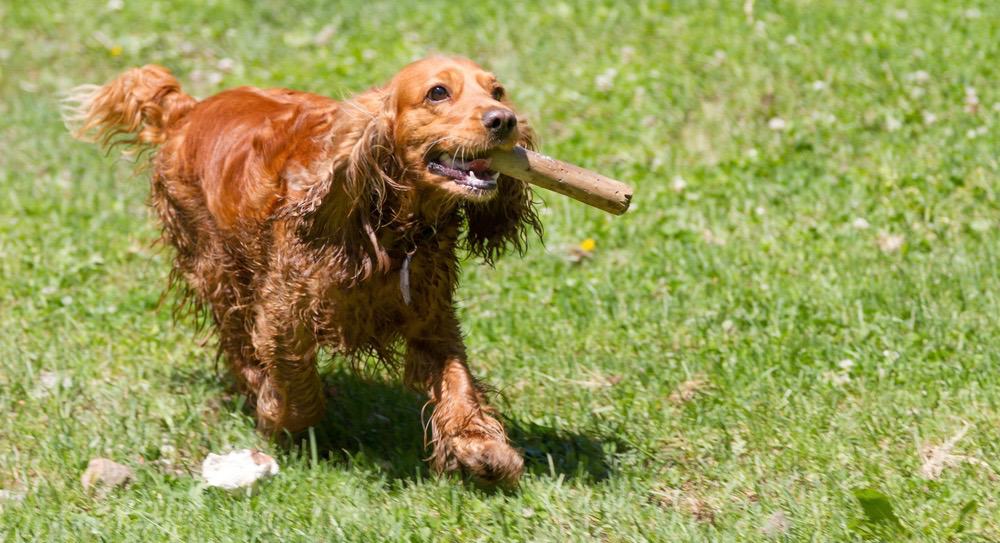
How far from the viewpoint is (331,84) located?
8.38 metres

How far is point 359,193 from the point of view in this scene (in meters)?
4.10

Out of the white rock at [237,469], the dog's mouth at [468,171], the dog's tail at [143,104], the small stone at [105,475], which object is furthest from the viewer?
the dog's tail at [143,104]

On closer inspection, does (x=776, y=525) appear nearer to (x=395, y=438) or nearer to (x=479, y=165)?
Result: (x=479, y=165)

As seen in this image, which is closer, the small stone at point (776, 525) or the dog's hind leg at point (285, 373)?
the small stone at point (776, 525)

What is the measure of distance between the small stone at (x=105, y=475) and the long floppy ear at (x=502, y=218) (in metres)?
1.47

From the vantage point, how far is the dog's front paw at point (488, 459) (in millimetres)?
4090

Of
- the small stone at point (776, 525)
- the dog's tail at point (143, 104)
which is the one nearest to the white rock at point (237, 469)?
the dog's tail at point (143, 104)

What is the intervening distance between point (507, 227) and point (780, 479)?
1.30 metres

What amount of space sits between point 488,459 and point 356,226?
90cm

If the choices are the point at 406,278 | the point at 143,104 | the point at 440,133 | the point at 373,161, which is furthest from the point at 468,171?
the point at 143,104

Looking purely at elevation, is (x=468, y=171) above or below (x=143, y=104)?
above

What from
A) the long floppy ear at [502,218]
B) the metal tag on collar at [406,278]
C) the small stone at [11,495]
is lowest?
the small stone at [11,495]

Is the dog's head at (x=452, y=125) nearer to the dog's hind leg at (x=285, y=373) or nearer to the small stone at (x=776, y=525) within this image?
the dog's hind leg at (x=285, y=373)

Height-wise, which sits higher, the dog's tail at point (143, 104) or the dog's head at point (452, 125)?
the dog's head at point (452, 125)
